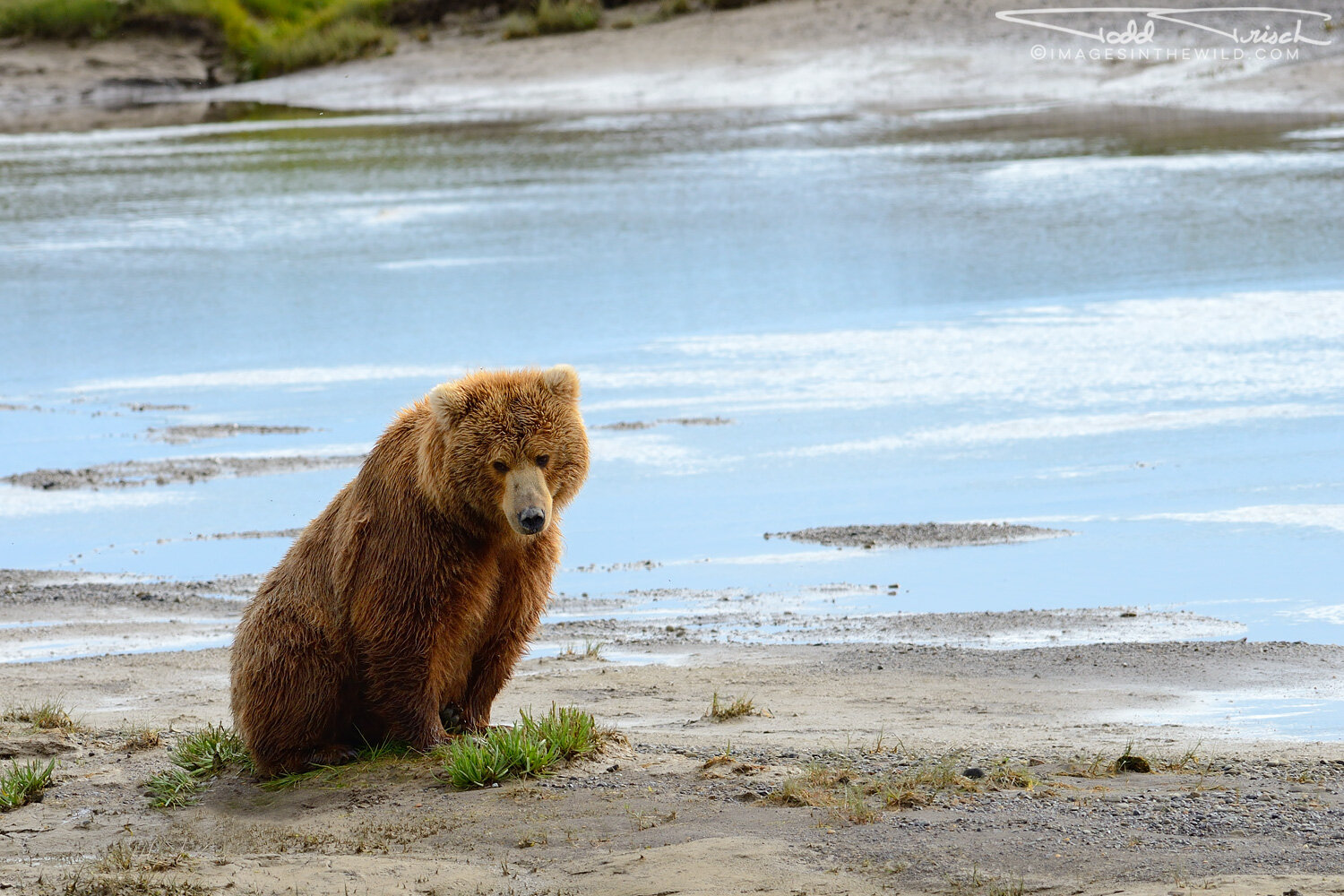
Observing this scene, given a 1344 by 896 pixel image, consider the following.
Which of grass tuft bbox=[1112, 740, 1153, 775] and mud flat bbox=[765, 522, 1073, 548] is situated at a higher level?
grass tuft bbox=[1112, 740, 1153, 775]

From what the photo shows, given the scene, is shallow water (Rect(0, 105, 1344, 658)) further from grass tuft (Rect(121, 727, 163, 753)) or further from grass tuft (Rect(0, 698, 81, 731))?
grass tuft (Rect(121, 727, 163, 753))

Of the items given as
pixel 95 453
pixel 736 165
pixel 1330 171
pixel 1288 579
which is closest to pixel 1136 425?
pixel 1288 579

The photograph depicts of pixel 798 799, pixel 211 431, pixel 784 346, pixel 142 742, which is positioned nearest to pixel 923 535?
pixel 798 799

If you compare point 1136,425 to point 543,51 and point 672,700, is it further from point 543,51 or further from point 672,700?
point 543,51

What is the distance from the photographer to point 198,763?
5.80 meters

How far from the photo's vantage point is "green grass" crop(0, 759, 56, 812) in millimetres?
5418

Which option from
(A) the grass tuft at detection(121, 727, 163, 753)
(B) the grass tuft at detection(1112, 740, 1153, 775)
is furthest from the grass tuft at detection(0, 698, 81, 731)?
(B) the grass tuft at detection(1112, 740, 1153, 775)

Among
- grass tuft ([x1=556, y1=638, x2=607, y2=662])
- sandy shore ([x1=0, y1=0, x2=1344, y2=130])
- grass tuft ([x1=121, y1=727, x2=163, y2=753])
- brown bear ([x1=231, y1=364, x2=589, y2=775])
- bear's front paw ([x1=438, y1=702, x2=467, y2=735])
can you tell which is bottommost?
grass tuft ([x1=556, y1=638, x2=607, y2=662])

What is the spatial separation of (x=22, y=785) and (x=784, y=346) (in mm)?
9003

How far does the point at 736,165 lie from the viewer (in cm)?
2469

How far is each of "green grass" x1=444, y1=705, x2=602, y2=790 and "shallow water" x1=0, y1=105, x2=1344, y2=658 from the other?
2.78 meters

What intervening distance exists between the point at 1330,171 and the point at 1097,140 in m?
5.36

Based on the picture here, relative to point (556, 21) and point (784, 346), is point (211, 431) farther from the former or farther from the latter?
point (556, 21)

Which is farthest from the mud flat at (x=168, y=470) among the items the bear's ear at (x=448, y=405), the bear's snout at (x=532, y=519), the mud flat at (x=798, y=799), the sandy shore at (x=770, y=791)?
the bear's snout at (x=532, y=519)
